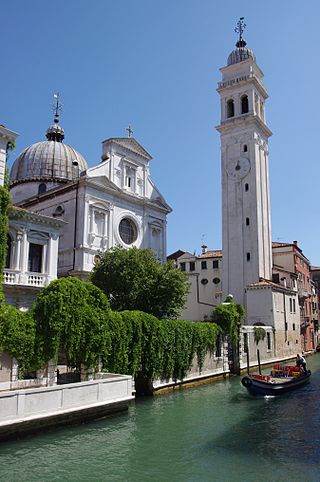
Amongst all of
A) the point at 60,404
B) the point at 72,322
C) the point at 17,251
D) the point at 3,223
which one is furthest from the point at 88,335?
the point at 17,251

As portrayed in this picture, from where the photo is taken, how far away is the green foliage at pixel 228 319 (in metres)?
27.6

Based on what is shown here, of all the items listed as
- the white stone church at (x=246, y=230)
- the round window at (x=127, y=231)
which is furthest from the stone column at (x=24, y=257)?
the white stone church at (x=246, y=230)

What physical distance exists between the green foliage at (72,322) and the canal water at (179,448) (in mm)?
2831

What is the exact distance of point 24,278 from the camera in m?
22.4

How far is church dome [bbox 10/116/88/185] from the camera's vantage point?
3784 cm

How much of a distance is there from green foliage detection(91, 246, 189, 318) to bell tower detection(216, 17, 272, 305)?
55.5 feet

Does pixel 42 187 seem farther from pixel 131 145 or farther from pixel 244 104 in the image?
pixel 244 104

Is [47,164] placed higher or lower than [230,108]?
lower

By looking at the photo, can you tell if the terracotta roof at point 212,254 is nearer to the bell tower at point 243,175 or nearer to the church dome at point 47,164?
the bell tower at point 243,175

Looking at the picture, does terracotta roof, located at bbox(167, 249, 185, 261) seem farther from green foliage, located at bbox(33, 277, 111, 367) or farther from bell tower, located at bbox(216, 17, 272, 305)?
green foliage, located at bbox(33, 277, 111, 367)

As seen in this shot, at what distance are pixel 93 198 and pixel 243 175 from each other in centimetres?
1780

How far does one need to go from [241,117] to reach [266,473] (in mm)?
38157

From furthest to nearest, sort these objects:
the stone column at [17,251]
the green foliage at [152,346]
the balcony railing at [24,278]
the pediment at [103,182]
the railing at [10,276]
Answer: the pediment at [103,182] → the stone column at [17,251] → the balcony railing at [24,278] → the railing at [10,276] → the green foliage at [152,346]

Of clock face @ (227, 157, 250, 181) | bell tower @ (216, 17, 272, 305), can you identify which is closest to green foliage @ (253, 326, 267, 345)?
bell tower @ (216, 17, 272, 305)
